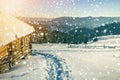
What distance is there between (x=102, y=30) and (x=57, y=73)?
12753cm

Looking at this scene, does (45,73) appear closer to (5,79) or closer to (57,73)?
(57,73)

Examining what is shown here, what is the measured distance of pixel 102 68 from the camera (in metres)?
24.2

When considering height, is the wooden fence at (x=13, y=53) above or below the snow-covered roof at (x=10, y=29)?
below

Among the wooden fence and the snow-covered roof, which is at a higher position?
the snow-covered roof

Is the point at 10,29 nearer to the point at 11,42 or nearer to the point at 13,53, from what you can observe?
the point at 11,42

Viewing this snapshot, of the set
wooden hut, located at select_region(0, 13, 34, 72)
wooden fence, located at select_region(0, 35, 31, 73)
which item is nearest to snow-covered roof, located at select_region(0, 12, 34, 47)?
wooden hut, located at select_region(0, 13, 34, 72)

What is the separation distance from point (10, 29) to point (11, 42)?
1.27m

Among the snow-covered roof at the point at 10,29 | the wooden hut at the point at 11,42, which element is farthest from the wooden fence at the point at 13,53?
the snow-covered roof at the point at 10,29

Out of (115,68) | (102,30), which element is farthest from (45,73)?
(102,30)

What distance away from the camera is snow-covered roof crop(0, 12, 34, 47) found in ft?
77.3

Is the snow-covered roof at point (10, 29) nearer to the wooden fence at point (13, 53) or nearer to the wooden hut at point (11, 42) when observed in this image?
the wooden hut at point (11, 42)

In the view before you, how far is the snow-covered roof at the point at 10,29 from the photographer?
23.5m

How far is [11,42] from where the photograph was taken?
25.5 meters

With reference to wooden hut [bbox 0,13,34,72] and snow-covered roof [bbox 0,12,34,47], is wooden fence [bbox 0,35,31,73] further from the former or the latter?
snow-covered roof [bbox 0,12,34,47]
